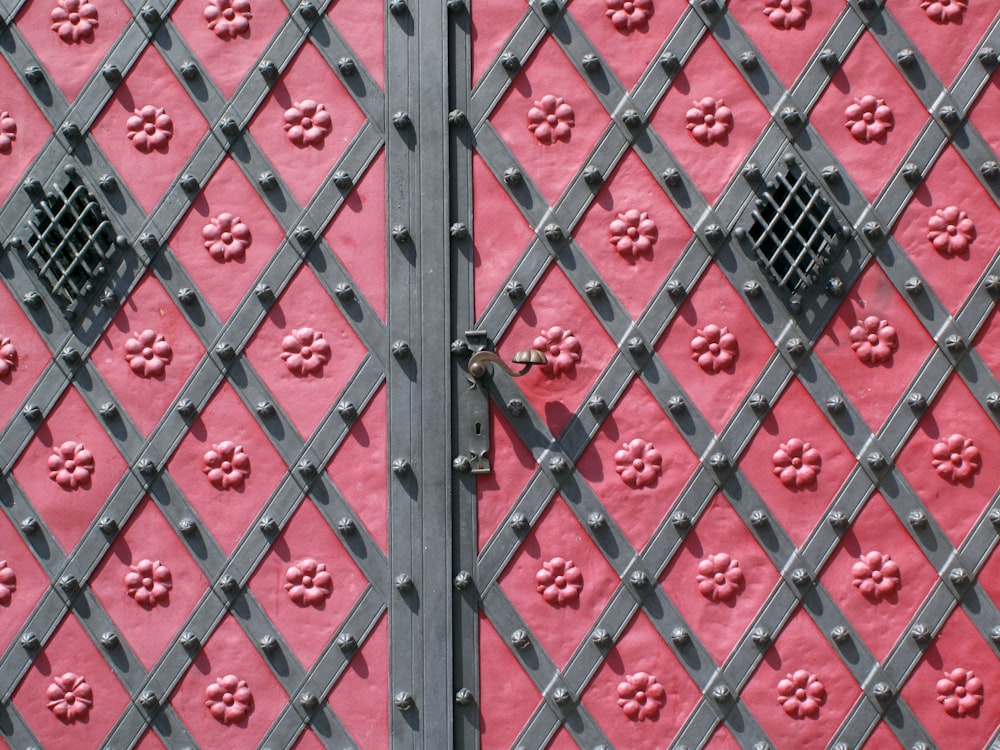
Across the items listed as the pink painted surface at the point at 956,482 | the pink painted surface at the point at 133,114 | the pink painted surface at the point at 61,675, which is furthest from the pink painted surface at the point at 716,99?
the pink painted surface at the point at 61,675

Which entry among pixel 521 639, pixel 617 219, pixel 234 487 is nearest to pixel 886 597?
pixel 521 639

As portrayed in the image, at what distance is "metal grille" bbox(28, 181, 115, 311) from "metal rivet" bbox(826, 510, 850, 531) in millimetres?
2356

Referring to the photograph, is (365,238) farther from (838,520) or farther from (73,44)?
(838,520)

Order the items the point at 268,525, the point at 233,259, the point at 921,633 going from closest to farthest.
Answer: the point at 921,633, the point at 268,525, the point at 233,259

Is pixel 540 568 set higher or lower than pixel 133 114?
lower

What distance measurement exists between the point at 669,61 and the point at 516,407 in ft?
3.81

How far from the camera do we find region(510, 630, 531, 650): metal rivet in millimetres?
4309

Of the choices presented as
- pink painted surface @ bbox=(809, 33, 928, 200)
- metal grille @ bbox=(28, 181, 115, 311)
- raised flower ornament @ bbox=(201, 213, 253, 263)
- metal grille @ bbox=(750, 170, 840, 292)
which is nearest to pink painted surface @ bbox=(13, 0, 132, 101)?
metal grille @ bbox=(28, 181, 115, 311)

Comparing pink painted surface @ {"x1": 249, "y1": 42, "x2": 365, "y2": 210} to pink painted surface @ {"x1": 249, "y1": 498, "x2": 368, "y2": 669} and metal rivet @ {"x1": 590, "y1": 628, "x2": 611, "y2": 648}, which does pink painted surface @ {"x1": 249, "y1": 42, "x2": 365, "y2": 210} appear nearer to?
pink painted surface @ {"x1": 249, "y1": 498, "x2": 368, "y2": 669}

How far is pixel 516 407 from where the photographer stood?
4352mm

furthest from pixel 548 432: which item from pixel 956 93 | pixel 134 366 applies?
pixel 956 93

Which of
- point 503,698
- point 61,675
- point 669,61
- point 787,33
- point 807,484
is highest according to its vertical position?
point 787,33

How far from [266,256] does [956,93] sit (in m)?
2.17

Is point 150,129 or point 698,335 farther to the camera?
point 150,129
